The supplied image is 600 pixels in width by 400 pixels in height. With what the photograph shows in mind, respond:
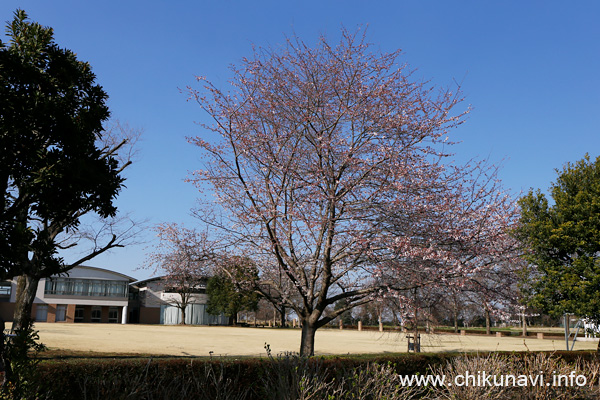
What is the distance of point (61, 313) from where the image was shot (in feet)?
211

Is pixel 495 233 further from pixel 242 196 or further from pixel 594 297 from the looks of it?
pixel 594 297

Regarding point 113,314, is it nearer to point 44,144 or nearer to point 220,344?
point 220,344

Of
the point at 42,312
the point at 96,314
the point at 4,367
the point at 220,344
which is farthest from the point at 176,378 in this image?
the point at 96,314

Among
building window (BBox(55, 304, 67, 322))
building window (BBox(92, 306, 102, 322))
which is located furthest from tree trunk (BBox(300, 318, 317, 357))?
building window (BBox(92, 306, 102, 322))

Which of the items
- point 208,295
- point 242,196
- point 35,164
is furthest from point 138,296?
point 35,164

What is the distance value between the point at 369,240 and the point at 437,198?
2.29 m

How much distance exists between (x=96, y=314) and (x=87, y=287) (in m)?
4.05

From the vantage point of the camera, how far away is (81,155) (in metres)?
8.30

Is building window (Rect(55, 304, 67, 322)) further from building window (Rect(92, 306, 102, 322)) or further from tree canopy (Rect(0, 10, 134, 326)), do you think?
tree canopy (Rect(0, 10, 134, 326))

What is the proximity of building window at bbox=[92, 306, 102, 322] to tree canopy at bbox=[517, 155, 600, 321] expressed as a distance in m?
61.0

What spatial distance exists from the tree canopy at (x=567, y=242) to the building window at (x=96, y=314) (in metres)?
61.0

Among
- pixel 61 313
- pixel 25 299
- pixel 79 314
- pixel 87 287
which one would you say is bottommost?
pixel 79 314

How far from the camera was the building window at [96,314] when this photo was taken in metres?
66.9

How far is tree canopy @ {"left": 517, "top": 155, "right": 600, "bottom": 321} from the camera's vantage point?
1884 cm
